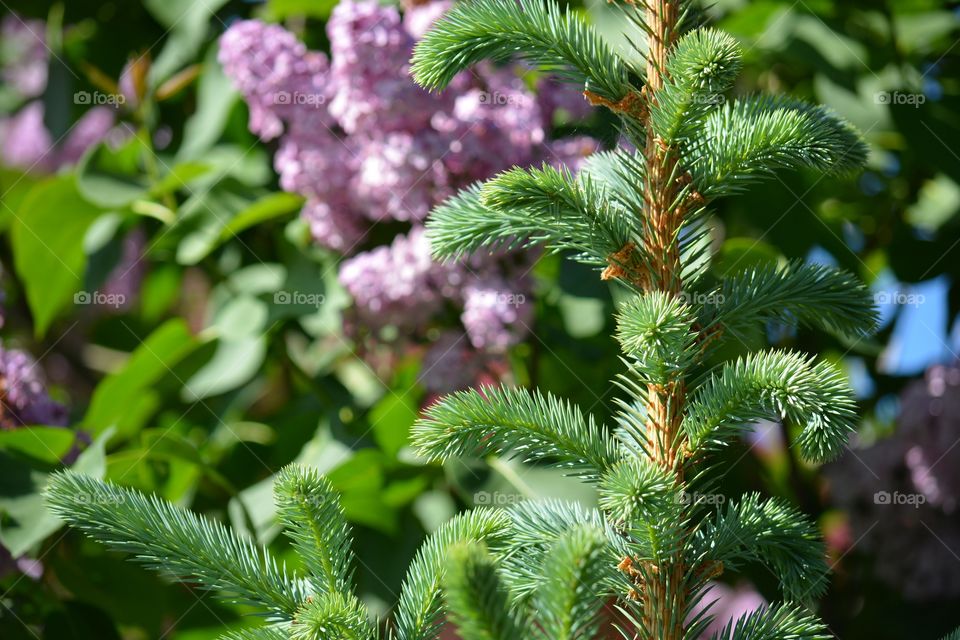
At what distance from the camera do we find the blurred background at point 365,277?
83 centimetres

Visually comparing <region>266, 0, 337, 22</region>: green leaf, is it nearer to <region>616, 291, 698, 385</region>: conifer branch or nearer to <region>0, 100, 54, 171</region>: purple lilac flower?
<region>616, 291, 698, 385</region>: conifer branch

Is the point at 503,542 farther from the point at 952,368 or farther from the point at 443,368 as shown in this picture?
the point at 952,368

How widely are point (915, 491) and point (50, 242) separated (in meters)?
1.00

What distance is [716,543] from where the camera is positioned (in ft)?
1.41

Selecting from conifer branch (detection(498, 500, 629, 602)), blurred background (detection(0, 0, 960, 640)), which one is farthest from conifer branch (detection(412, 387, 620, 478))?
blurred background (detection(0, 0, 960, 640))

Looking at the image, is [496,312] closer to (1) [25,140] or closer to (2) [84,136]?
(2) [84,136]

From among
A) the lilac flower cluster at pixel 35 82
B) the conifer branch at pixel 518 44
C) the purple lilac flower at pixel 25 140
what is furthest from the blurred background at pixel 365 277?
the purple lilac flower at pixel 25 140

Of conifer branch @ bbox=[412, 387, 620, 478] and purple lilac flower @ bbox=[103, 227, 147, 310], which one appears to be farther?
purple lilac flower @ bbox=[103, 227, 147, 310]

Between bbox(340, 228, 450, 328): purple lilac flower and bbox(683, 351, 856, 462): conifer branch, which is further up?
bbox(683, 351, 856, 462): conifer branch

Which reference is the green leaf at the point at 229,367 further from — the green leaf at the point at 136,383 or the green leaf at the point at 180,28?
the green leaf at the point at 180,28

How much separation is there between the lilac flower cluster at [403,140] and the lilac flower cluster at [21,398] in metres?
0.28

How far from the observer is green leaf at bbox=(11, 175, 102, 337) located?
104cm

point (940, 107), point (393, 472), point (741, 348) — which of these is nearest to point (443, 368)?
point (393, 472)

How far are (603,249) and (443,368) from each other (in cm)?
43
